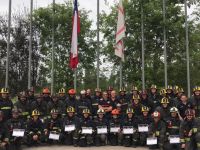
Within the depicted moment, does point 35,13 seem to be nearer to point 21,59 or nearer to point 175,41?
point 21,59

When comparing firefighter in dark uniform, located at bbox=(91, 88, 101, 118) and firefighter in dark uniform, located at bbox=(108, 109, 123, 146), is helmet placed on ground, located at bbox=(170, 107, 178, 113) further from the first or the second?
firefighter in dark uniform, located at bbox=(91, 88, 101, 118)

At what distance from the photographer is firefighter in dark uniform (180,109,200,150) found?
13.5 metres

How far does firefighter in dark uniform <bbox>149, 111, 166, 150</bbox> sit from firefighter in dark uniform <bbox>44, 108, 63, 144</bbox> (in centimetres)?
333

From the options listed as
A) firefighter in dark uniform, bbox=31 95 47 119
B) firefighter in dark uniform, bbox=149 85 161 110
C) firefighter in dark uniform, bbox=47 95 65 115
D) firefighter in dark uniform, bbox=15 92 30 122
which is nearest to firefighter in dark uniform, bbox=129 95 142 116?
firefighter in dark uniform, bbox=149 85 161 110

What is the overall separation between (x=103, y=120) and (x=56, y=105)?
211 cm

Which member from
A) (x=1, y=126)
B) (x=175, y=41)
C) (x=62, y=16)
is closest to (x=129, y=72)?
(x=175, y=41)

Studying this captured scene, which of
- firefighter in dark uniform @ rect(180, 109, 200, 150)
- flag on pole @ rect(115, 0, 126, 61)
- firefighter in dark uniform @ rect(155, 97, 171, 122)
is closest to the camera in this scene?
firefighter in dark uniform @ rect(180, 109, 200, 150)

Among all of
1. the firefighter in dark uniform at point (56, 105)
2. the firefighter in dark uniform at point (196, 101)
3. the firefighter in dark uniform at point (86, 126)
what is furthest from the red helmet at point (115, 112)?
the firefighter in dark uniform at point (196, 101)

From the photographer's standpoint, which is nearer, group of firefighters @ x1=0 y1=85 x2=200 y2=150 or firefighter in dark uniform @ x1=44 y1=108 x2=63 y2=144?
group of firefighters @ x1=0 y1=85 x2=200 y2=150

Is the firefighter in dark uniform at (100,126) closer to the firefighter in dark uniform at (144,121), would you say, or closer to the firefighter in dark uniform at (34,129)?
the firefighter in dark uniform at (144,121)

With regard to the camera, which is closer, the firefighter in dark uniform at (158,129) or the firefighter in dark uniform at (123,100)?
the firefighter in dark uniform at (158,129)

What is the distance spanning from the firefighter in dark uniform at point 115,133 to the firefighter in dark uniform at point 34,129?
2494mm

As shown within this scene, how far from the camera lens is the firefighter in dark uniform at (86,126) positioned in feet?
50.2

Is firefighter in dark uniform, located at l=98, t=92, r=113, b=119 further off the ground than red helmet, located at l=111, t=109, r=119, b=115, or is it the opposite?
firefighter in dark uniform, located at l=98, t=92, r=113, b=119
